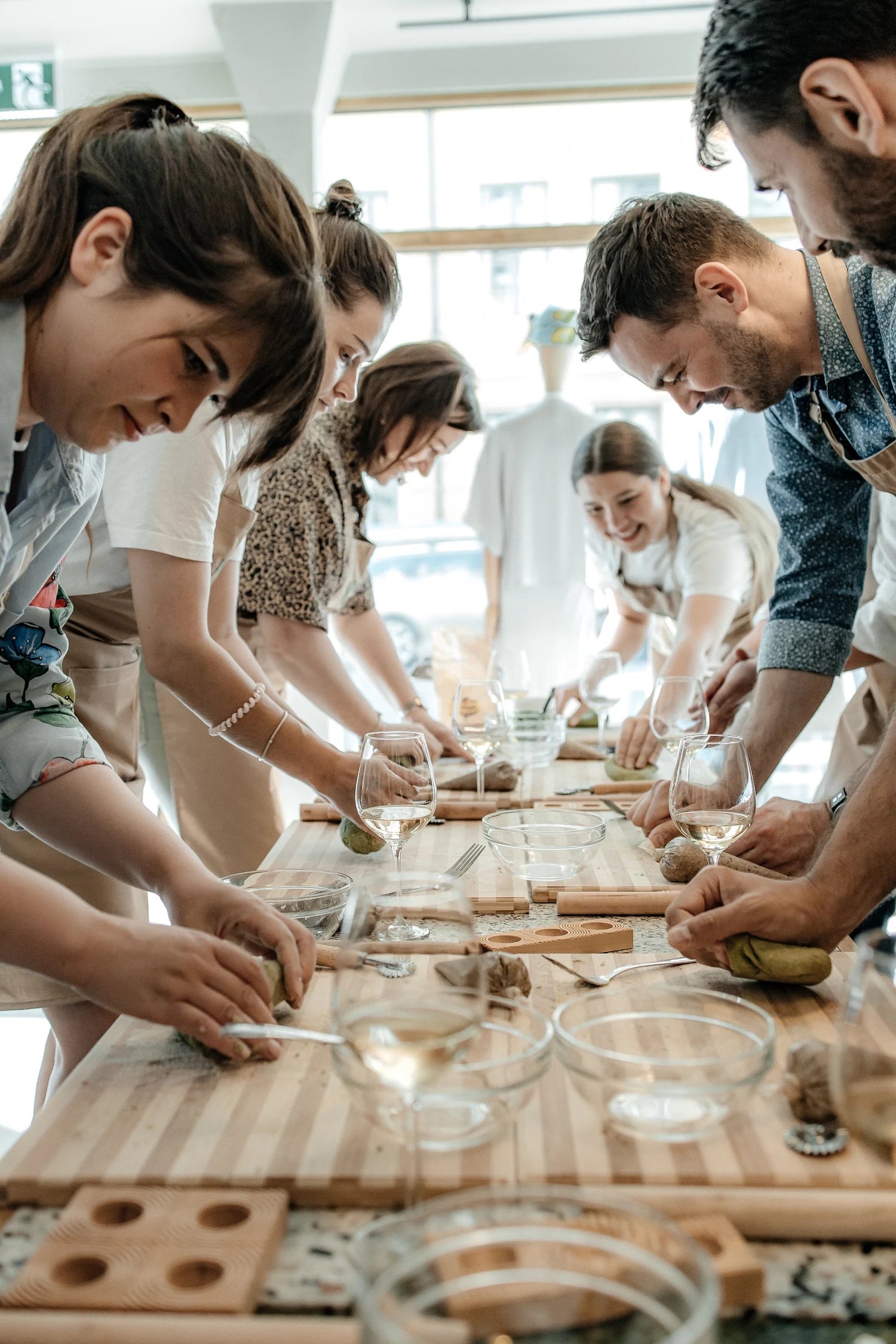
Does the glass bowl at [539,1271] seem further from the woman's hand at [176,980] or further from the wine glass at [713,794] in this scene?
the wine glass at [713,794]

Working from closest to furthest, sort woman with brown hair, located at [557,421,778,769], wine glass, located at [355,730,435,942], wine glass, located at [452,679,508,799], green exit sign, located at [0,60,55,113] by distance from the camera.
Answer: wine glass, located at [355,730,435,942] < wine glass, located at [452,679,508,799] < woman with brown hair, located at [557,421,778,769] < green exit sign, located at [0,60,55,113]

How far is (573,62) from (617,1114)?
5373 mm

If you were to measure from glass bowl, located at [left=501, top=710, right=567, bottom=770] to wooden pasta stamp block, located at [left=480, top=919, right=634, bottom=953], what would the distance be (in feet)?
3.35

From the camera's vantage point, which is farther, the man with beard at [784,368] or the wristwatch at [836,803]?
the man with beard at [784,368]

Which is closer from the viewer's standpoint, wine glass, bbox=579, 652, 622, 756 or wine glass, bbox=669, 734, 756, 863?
wine glass, bbox=669, 734, 756, 863

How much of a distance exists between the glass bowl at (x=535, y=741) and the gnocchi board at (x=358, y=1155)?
1.39 m

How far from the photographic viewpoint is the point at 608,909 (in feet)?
4.37

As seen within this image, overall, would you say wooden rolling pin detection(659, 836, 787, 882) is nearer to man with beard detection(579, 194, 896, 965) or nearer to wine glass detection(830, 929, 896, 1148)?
man with beard detection(579, 194, 896, 965)

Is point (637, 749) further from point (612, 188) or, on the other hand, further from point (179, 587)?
point (612, 188)

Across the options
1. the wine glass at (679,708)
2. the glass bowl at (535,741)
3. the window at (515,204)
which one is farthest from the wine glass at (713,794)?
the window at (515,204)

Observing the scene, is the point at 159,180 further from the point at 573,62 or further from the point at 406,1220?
the point at 573,62

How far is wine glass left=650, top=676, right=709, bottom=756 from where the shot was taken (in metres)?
1.99

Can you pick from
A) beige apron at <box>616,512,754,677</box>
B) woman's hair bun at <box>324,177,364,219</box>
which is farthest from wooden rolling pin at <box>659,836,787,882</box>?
beige apron at <box>616,512,754,677</box>

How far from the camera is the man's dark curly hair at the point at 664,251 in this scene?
5.80 feet
